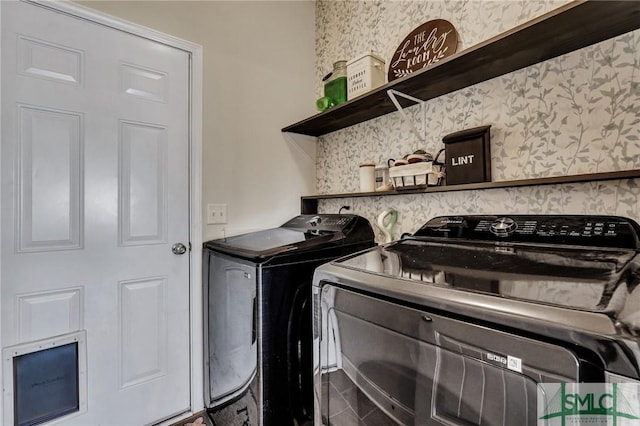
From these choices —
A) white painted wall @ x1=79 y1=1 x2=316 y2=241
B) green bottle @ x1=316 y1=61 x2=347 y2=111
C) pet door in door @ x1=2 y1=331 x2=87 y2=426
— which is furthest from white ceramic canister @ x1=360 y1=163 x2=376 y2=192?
pet door in door @ x1=2 y1=331 x2=87 y2=426

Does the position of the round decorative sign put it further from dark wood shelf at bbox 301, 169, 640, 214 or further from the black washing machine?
the black washing machine

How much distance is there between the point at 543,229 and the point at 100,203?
1934 millimetres

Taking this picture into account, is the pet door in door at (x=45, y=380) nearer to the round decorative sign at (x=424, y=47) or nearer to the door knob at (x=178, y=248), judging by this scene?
the door knob at (x=178, y=248)

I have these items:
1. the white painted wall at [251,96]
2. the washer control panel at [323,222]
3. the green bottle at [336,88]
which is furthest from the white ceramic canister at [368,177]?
the white painted wall at [251,96]

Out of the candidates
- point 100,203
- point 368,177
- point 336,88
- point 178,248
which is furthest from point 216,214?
point 336,88

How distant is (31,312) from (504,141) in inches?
86.7

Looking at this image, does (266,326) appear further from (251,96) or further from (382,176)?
(251,96)

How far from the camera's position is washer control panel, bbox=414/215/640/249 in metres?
0.96

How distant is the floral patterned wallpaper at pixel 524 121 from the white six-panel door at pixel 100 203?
1.18 meters

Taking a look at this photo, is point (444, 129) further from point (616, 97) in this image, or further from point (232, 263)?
point (232, 263)

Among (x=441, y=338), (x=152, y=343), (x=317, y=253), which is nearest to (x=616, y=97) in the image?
(x=441, y=338)

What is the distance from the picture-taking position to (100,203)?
5.00 feet

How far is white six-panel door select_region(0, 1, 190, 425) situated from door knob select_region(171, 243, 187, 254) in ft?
0.08

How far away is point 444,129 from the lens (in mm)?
1550
